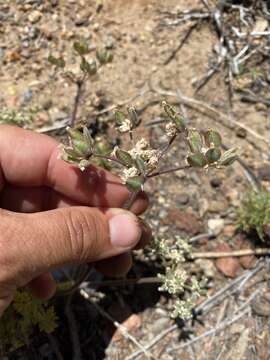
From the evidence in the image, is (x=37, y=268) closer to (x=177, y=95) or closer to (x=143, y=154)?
(x=143, y=154)

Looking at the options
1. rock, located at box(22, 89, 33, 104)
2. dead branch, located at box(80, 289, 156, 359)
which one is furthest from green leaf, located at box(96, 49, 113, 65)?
dead branch, located at box(80, 289, 156, 359)

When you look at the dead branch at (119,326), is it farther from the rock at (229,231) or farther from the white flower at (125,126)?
the white flower at (125,126)

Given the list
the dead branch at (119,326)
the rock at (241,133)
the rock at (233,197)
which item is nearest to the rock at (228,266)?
the rock at (233,197)

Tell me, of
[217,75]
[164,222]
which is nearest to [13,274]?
[164,222]

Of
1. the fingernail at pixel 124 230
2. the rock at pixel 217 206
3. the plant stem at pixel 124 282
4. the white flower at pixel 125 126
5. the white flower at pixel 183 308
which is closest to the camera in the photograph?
the white flower at pixel 125 126

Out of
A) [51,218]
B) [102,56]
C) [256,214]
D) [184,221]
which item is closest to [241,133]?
[256,214]

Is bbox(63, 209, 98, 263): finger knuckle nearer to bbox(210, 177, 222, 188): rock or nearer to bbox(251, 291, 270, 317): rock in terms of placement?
bbox(251, 291, 270, 317): rock

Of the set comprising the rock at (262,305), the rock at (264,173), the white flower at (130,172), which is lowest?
the rock at (262,305)
